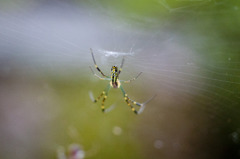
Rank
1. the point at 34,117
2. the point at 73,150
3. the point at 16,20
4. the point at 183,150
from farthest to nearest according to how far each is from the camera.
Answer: the point at 34,117 < the point at 183,150 < the point at 73,150 < the point at 16,20

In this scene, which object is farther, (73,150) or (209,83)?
(73,150)

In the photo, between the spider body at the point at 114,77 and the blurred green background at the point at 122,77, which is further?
the blurred green background at the point at 122,77

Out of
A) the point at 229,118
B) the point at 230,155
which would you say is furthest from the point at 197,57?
the point at 230,155

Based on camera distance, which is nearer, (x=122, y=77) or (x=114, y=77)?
(x=114, y=77)

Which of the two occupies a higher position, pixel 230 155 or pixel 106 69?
pixel 106 69

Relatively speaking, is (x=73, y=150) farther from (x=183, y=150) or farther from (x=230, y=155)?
(x=230, y=155)

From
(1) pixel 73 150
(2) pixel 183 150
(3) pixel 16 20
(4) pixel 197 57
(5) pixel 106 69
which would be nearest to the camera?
(4) pixel 197 57

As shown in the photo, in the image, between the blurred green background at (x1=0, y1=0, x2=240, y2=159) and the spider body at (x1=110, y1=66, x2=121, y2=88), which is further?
the blurred green background at (x1=0, y1=0, x2=240, y2=159)

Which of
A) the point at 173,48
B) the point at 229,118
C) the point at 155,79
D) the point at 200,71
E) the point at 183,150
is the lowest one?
the point at 183,150
